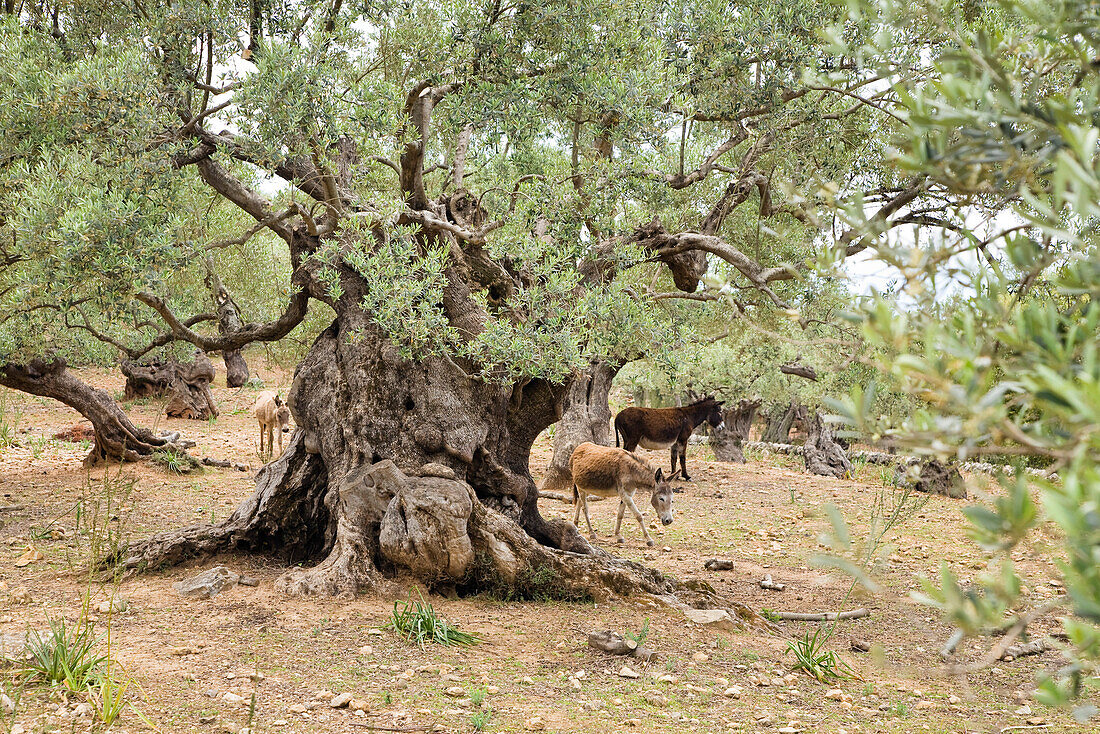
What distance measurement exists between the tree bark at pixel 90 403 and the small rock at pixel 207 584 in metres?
6.20

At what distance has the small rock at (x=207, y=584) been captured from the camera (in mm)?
7652

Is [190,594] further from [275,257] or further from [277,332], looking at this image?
[275,257]

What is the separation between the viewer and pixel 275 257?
59.5 feet

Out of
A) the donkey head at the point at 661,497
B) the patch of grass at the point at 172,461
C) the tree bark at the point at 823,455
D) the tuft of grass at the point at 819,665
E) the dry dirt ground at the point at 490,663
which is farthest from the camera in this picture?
the tree bark at the point at 823,455

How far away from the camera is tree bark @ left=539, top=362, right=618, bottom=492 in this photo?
55.2 feet

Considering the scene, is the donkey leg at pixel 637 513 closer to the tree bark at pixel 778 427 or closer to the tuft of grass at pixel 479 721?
the tuft of grass at pixel 479 721

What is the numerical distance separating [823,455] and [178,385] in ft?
62.5

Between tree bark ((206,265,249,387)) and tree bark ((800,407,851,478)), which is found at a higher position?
tree bark ((206,265,249,387))

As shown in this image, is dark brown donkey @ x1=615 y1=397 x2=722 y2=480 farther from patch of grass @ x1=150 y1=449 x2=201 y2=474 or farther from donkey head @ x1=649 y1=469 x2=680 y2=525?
patch of grass @ x1=150 y1=449 x2=201 y2=474

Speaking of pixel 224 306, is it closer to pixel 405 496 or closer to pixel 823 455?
pixel 405 496

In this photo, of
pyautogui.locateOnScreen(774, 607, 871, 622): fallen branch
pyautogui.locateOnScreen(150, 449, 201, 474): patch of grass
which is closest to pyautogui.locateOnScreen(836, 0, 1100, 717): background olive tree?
pyautogui.locateOnScreen(774, 607, 871, 622): fallen branch

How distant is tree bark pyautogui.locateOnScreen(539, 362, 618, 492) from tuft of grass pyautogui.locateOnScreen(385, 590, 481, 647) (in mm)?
9565

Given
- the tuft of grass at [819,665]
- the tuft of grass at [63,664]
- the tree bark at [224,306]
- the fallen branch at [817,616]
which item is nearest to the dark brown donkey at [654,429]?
the tree bark at [224,306]

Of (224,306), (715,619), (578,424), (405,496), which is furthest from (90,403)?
(715,619)
